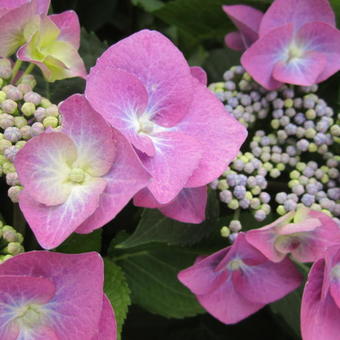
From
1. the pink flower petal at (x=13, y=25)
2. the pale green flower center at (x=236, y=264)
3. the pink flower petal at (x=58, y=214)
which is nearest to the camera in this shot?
the pink flower petal at (x=58, y=214)

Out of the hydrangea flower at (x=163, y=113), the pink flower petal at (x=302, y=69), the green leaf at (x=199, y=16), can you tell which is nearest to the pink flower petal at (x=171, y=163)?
the hydrangea flower at (x=163, y=113)

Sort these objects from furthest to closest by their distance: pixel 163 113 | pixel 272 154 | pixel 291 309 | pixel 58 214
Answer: pixel 291 309 < pixel 272 154 < pixel 163 113 < pixel 58 214

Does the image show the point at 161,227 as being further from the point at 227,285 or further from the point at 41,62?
the point at 41,62

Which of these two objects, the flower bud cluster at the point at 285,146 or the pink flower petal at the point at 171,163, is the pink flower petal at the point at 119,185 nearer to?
the pink flower petal at the point at 171,163

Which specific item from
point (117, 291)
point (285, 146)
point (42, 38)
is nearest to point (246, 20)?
point (285, 146)

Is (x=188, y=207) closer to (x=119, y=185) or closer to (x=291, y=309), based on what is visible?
(x=119, y=185)

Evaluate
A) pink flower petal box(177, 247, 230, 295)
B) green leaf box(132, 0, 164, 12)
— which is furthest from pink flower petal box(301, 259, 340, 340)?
green leaf box(132, 0, 164, 12)

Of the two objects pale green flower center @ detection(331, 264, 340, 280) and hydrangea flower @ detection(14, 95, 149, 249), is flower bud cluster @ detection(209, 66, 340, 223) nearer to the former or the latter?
pale green flower center @ detection(331, 264, 340, 280)
